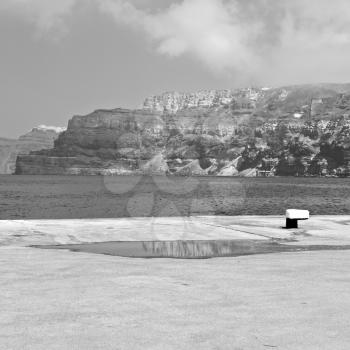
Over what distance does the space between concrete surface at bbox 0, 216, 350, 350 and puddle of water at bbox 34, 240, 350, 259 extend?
7.30ft

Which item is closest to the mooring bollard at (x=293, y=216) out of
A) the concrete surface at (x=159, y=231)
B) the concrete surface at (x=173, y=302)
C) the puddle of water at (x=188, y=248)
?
the concrete surface at (x=159, y=231)

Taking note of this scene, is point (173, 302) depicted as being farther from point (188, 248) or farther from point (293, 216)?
point (293, 216)

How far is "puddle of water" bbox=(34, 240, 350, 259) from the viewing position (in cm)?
2081

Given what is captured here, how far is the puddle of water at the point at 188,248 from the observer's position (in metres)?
→ 20.8

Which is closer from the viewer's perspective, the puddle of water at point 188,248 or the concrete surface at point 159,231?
the puddle of water at point 188,248

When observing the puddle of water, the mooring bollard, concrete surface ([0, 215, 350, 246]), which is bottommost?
the puddle of water

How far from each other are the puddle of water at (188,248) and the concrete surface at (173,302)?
2225mm

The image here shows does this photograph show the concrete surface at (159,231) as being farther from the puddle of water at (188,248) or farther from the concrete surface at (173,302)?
the concrete surface at (173,302)

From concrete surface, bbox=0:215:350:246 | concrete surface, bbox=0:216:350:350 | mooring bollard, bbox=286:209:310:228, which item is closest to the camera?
concrete surface, bbox=0:216:350:350

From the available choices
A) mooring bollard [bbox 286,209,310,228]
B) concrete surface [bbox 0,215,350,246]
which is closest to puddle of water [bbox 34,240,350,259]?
concrete surface [bbox 0,215,350,246]

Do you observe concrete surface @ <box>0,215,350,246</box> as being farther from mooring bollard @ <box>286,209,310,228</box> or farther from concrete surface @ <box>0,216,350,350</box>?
concrete surface @ <box>0,216,350,350</box>

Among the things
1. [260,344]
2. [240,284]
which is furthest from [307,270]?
[260,344]

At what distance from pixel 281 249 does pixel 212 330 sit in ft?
44.2

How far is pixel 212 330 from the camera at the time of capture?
9320 mm
